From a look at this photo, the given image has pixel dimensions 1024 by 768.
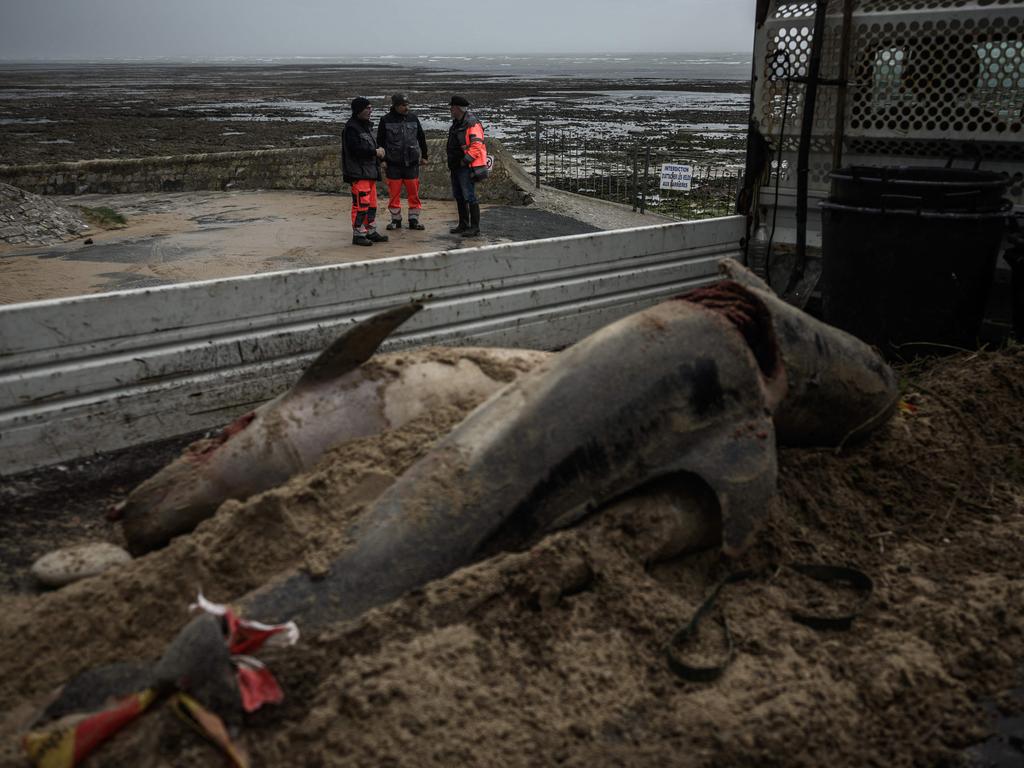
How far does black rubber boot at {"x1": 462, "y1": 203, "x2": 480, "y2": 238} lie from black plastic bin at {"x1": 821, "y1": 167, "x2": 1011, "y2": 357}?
23.2 ft

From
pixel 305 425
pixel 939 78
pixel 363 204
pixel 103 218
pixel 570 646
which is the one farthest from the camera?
pixel 103 218

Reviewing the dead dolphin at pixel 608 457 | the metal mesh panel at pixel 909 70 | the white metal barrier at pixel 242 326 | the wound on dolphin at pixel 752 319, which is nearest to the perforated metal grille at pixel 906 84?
the metal mesh panel at pixel 909 70

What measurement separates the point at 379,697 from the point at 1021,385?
399 centimetres

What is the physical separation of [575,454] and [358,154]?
930 centimetres

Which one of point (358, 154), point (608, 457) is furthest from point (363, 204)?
point (608, 457)

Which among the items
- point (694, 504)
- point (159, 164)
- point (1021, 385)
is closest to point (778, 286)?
point (1021, 385)

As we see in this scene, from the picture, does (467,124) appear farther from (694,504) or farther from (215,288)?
(694,504)

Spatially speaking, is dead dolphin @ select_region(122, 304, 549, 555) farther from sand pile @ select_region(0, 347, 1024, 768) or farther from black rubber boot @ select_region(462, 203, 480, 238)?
black rubber boot @ select_region(462, 203, 480, 238)

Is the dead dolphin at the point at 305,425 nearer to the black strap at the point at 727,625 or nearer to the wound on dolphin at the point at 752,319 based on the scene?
the wound on dolphin at the point at 752,319

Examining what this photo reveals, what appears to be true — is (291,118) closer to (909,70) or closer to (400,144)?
(400,144)

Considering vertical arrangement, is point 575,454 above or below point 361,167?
below

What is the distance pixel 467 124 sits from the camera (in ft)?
40.0

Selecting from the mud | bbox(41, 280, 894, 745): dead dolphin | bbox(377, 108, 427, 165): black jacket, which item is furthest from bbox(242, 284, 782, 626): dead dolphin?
the mud

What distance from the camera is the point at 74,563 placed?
3.43 m
